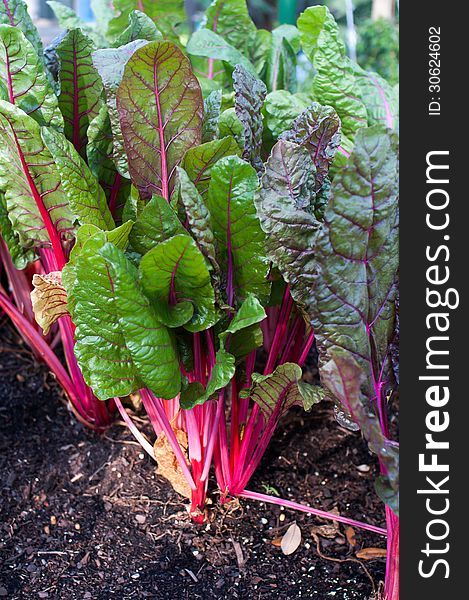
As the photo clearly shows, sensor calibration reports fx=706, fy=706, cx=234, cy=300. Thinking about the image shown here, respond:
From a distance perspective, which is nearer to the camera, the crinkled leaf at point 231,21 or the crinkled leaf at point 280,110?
the crinkled leaf at point 280,110

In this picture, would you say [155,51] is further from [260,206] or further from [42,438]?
[42,438]

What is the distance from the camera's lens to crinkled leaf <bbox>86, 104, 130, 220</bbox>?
1.35 m

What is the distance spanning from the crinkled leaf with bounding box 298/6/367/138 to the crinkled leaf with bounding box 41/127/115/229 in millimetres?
584

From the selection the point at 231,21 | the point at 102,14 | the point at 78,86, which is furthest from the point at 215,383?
the point at 102,14

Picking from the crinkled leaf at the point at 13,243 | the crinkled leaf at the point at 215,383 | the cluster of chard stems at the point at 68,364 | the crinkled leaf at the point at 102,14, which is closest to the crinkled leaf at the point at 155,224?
the crinkled leaf at the point at 215,383

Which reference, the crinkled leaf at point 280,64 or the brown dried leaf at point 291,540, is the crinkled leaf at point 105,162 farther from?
the brown dried leaf at point 291,540

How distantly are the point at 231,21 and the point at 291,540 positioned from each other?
1298mm

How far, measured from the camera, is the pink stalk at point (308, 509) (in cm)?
132

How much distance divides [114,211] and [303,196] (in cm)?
51

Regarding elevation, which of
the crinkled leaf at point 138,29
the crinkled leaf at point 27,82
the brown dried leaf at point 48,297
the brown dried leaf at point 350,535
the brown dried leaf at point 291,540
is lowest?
the brown dried leaf at point 350,535

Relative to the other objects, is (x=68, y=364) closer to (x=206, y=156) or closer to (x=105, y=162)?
(x=105, y=162)

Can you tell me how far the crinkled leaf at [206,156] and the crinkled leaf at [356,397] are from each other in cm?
44

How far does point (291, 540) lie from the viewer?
1.39m

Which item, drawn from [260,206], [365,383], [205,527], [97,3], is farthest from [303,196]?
[97,3]
